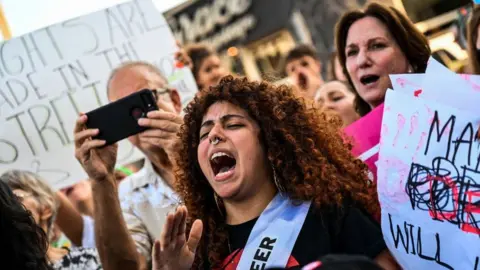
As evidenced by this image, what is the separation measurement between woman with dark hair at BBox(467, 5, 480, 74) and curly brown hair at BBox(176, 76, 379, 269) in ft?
1.79

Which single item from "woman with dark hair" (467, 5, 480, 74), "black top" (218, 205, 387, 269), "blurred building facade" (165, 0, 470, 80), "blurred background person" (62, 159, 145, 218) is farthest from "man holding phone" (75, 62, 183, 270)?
"blurred building facade" (165, 0, 470, 80)

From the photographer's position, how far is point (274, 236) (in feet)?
6.41

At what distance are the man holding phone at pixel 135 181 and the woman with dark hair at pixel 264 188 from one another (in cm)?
18

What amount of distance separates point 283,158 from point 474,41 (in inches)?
33.3

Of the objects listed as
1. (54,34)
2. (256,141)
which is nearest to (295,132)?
(256,141)

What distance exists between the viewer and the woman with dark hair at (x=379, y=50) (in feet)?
7.91

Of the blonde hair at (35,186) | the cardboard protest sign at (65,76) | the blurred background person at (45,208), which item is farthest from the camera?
the cardboard protest sign at (65,76)

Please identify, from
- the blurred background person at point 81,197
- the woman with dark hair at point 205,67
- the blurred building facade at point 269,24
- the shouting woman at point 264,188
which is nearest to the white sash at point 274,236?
the shouting woman at point 264,188

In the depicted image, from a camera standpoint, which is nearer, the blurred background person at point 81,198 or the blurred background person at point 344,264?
the blurred background person at point 344,264

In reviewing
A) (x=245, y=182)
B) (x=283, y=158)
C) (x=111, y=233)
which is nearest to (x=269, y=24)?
(x=111, y=233)

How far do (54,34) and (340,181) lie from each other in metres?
1.77

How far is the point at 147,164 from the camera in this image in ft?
9.27

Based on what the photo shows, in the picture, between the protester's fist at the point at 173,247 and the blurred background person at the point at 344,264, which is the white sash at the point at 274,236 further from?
the blurred background person at the point at 344,264

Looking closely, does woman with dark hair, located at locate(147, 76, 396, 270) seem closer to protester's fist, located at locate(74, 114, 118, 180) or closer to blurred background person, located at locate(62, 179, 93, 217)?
protester's fist, located at locate(74, 114, 118, 180)
